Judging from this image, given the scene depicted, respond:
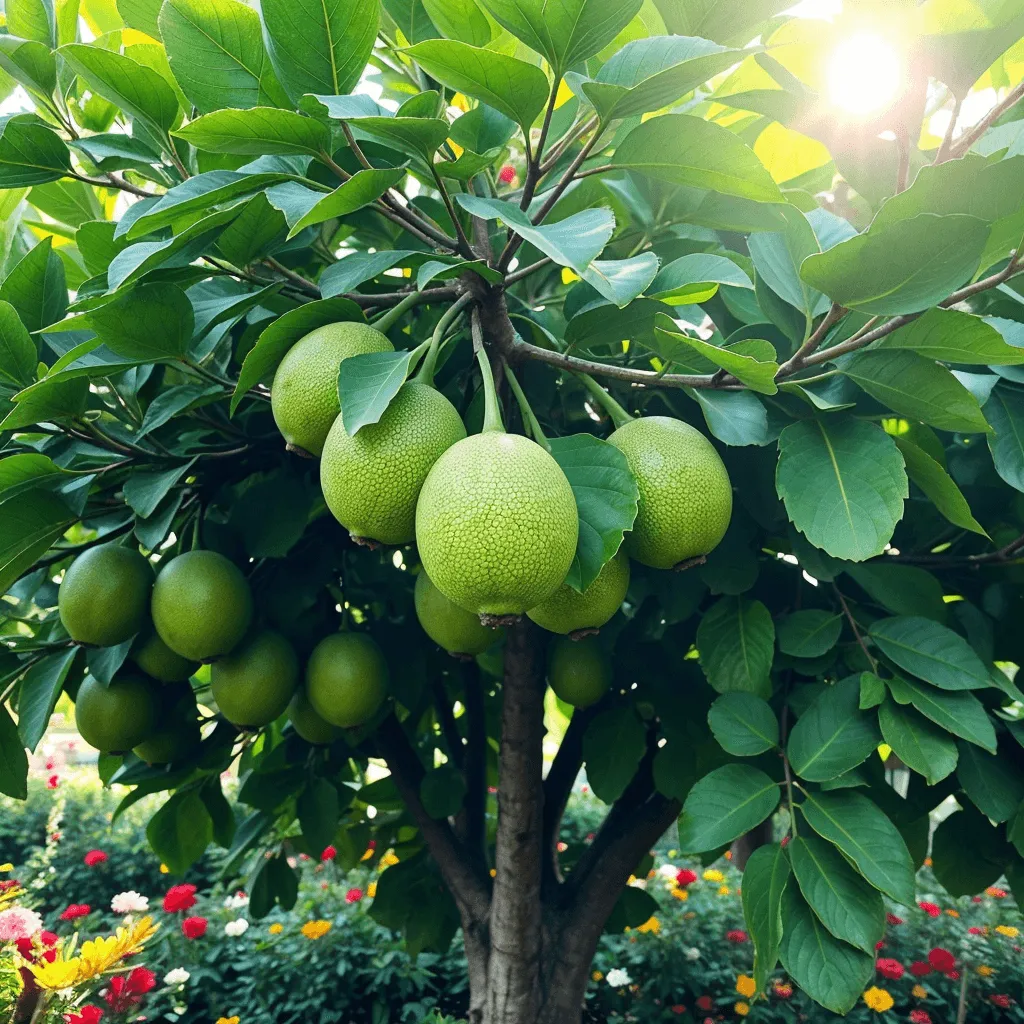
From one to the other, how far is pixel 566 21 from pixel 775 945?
1.07 m

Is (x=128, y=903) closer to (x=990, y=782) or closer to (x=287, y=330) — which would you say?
(x=287, y=330)

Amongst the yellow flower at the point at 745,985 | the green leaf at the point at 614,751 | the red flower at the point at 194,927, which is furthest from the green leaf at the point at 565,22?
the red flower at the point at 194,927

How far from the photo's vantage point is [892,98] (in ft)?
2.93

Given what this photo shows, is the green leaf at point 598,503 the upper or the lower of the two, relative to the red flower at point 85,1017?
upper

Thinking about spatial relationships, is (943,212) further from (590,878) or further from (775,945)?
(590,878)

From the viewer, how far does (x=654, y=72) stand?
2.74 feet

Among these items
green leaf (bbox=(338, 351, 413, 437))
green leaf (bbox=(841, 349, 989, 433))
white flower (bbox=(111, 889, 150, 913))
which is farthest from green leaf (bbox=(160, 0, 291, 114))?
white flower (bbox=(111, 889, 150, 913))

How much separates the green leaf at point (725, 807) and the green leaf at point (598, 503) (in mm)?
427

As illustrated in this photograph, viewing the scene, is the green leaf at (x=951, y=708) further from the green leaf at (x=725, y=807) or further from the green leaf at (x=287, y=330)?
the green leaf at (x=287, y=330)

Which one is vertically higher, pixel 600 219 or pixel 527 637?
pixel 600 219

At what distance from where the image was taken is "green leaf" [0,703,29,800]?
4.64ft

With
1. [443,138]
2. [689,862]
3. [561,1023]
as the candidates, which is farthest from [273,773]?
[689,862]

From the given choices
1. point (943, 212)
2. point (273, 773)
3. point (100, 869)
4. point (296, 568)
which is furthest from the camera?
point (100, 869)

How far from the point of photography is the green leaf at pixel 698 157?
33.2 inches
